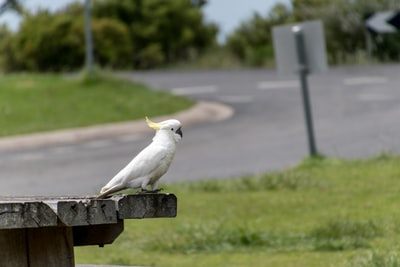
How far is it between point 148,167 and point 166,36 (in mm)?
33127

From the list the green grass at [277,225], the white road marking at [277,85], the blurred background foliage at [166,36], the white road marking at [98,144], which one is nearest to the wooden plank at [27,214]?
the green grass at [277,225]

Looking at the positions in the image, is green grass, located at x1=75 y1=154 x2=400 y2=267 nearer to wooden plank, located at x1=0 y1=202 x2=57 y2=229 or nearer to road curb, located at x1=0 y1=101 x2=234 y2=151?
wooden plank, located at x1=0 y1=202 x2=57 y2=229

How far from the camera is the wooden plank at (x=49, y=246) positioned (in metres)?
5.06

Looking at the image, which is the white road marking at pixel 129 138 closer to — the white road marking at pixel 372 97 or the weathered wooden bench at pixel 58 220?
the white road marking at pixel 372 97

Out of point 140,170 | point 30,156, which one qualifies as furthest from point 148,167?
point 30,156

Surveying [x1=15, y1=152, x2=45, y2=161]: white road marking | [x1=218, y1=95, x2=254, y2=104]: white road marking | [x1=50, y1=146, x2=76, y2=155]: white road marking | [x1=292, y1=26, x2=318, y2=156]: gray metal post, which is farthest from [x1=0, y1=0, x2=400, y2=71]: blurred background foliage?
[x1=292, y1=26, x2=318, y2=156]: gray metal post

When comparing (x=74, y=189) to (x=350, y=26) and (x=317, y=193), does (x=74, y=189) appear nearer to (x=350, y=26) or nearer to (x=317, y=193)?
(x=317, y=193)

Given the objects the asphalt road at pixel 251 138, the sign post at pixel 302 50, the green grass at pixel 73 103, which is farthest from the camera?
the green grass at pixel 73 103

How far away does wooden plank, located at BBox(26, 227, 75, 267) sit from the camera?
5.06m

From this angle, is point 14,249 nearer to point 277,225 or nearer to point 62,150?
point 277,225

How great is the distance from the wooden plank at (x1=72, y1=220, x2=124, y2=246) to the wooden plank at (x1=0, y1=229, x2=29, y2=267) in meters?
0.36

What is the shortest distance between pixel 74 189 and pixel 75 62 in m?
19.9

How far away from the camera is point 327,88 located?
25.7 metres

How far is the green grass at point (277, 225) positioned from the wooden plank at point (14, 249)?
230cm
